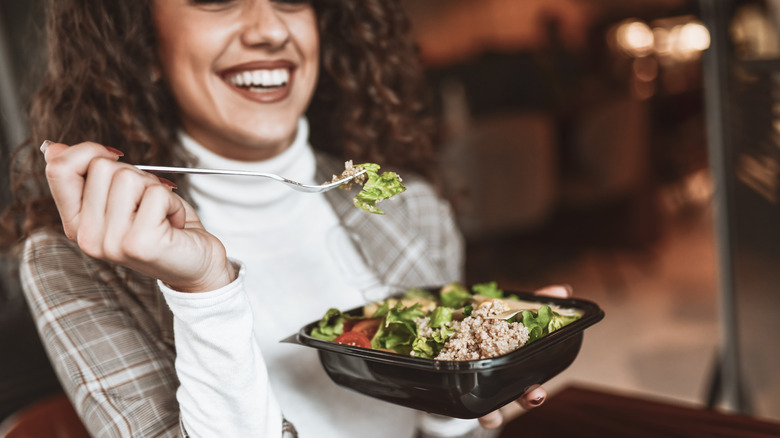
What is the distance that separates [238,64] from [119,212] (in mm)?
406

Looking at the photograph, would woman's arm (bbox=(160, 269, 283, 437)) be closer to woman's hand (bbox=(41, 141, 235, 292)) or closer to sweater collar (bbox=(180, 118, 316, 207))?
woman's hand (bbox=(41, 141, 235, 292))

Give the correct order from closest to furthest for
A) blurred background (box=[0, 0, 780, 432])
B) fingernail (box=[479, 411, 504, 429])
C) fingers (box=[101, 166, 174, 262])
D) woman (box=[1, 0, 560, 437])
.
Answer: fingers (box=[101, 166, 174, 262])
woman (box=[1, 0, 560, 437])
fingernail (box=[479, 411, 504, 429])
blurred background (box=[0, 0, 780, 432])

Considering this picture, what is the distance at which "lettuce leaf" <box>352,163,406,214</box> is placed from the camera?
2.45ft

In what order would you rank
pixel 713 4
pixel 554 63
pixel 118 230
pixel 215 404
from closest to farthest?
pixel 118 230 < pixel 215 404 < pixel 713 4 < pixel 554 63

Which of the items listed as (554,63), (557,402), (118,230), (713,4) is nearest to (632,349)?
(713,4)

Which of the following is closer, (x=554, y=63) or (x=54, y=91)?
(x=54, y=91)

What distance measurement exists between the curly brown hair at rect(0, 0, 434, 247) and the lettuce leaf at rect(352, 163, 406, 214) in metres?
0.42

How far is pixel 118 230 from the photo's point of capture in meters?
0.61

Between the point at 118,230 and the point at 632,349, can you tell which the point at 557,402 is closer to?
the point at 118,230

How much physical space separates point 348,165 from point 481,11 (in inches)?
215

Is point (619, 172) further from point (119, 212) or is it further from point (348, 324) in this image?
point (119, 212)

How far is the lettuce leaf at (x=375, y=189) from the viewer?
0.75m

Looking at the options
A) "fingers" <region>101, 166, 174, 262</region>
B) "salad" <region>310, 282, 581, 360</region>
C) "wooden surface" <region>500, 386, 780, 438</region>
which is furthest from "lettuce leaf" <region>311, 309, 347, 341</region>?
"wooden surface" <region>500, 386, 780, 438</region>

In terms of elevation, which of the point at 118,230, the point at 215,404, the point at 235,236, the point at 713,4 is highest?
the point at 713,4
